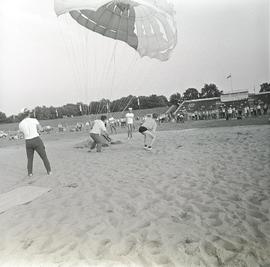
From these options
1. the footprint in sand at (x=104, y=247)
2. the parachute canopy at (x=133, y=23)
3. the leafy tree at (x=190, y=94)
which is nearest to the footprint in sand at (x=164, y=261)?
the footprint in sand at (x=104, y=247)

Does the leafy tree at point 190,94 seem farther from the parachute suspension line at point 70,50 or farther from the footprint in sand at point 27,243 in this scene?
the footprint in sand at point 27,243

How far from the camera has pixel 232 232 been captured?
6.24ft

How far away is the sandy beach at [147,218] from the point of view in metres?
1.77

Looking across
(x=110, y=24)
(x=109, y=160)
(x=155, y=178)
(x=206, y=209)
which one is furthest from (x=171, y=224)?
(x=110, y=24)

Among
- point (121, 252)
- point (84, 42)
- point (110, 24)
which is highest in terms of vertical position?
point (110, 24)

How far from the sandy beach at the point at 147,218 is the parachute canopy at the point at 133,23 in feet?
6.20

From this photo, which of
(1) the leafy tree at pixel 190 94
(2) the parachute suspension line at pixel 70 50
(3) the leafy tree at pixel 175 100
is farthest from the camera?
(3) the leafy tree at pixel 175 100

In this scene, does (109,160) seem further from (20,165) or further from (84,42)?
(84,42)

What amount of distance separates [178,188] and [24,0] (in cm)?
274

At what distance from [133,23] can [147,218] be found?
349 centimetres

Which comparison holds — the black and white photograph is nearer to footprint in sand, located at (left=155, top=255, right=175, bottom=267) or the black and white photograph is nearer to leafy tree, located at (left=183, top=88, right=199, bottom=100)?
footprint in sand, located at (left=155, top=255, right=175, bottom=267)

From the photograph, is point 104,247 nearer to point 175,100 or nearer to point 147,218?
point 147,218

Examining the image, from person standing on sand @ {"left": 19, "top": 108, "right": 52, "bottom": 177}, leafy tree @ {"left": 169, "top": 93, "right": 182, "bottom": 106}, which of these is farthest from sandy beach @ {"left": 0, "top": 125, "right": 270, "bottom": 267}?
leafy tree @ {"left": 169, "top": 93, "right": 182, "bottom": 106}

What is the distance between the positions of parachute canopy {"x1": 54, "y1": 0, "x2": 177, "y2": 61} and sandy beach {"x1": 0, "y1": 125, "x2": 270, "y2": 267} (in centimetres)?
189
